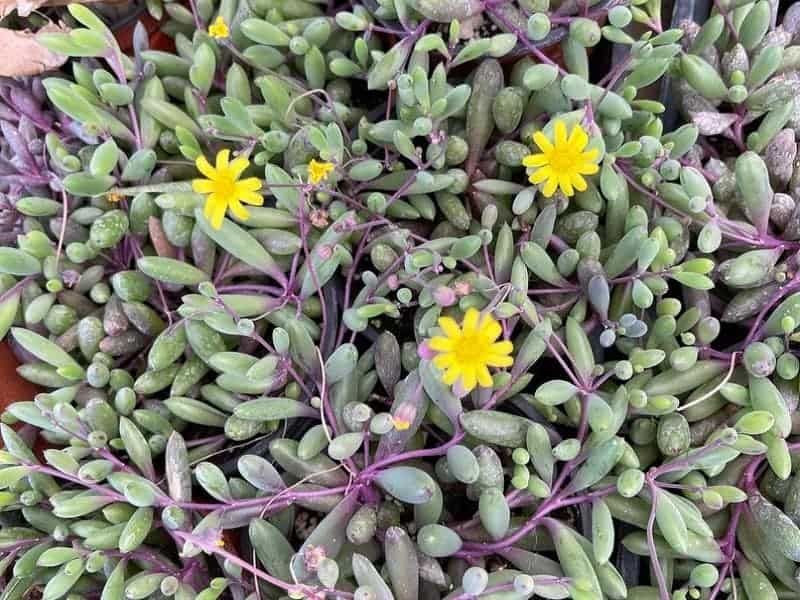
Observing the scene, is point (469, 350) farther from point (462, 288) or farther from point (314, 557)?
point (314, 557)

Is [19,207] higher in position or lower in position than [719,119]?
lower

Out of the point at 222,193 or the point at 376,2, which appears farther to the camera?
the point at 376,2

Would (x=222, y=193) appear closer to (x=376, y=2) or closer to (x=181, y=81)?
(x=181, y=81)

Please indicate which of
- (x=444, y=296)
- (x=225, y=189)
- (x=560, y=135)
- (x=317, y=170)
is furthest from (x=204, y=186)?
(x=560, y=135)

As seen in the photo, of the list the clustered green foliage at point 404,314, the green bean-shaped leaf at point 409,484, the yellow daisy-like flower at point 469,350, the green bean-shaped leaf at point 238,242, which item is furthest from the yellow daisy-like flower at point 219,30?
the green bean-shaped leaf at point 409,484

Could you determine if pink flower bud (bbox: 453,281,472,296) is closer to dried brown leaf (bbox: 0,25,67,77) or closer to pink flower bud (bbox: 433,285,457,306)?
pink flower bud (bbox: 433,285,457,306)

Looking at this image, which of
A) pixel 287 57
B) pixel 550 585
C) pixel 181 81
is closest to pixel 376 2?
pixel 287 57
